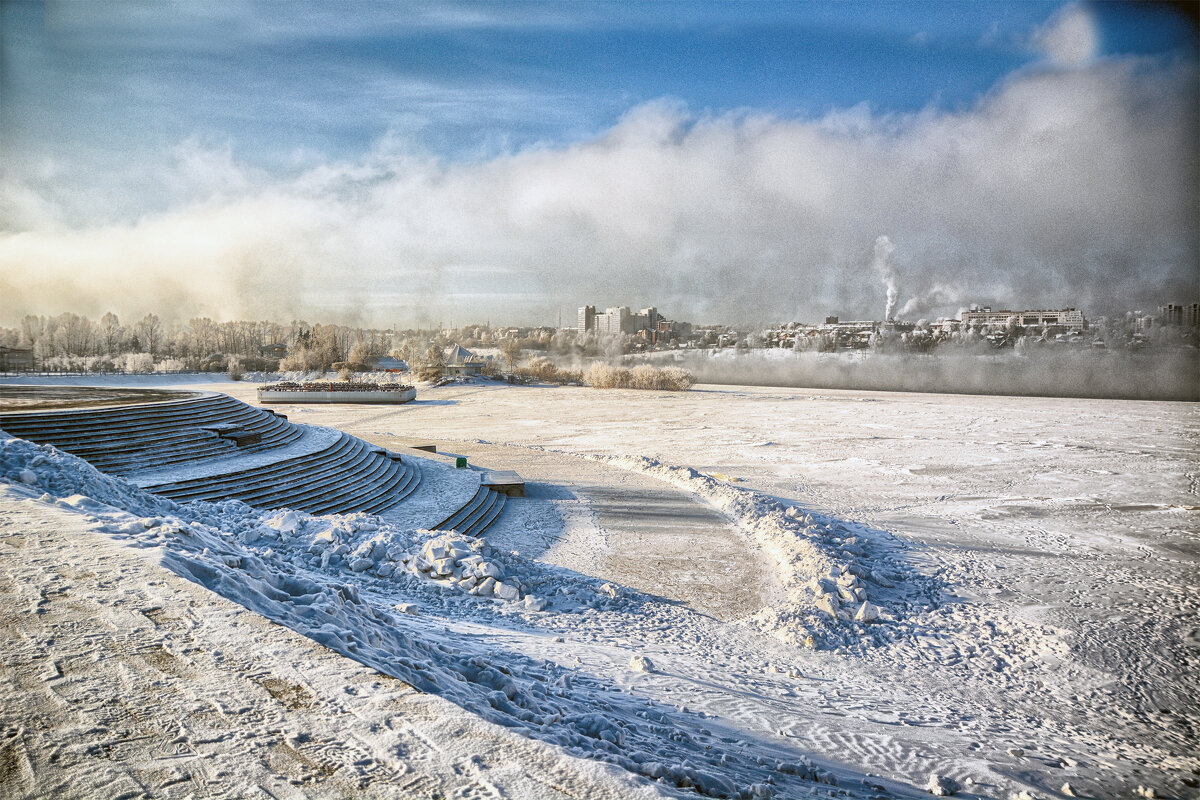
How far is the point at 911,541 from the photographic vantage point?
11828mm

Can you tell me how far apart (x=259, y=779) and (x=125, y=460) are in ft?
34.8

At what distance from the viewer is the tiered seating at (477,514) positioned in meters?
11.5

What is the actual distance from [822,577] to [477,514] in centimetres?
641

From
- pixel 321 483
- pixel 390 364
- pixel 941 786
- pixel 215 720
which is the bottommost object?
pixel 941 786

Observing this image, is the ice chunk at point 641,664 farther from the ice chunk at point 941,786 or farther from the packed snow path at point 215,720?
the packed snow path at point 215,720

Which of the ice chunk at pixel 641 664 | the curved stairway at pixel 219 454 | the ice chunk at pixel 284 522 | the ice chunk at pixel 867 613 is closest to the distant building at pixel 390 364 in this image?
the curved stairway at pixel 219 454

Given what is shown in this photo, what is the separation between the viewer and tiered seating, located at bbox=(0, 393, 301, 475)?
1038cm

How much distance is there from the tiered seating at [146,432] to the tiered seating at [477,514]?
4.76 m

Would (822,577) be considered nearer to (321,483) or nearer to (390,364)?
(321,483)

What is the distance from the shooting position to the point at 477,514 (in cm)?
1240

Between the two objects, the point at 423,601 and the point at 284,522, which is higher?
the point at 284,522

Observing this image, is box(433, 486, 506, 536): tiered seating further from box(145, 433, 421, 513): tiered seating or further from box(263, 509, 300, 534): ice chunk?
box(263, 509, 300, 534): ice chunk

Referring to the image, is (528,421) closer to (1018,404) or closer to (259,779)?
(259,779)

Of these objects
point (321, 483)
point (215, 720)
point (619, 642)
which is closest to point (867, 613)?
point (619, 642)
